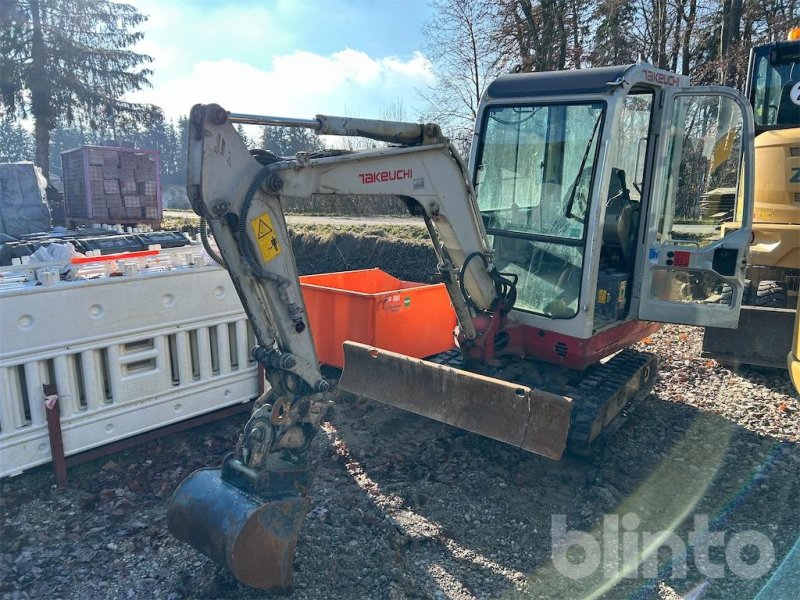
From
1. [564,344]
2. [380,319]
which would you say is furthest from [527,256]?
[380,319]

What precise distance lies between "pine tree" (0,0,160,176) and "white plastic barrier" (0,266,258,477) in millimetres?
20347

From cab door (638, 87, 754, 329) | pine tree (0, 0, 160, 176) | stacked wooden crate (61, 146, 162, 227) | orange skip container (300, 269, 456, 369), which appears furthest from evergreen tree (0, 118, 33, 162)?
cab door (638, 87, 754, 329)

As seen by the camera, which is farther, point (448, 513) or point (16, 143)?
point (16, 143)

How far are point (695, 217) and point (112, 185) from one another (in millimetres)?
13014

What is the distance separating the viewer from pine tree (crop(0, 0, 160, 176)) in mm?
21703

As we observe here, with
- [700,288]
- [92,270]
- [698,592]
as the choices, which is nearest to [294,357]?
[92,270]

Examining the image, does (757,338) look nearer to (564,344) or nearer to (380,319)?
(564,344)

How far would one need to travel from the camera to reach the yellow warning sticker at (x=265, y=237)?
10.1 ft

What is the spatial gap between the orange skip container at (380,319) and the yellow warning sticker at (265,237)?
8.68 ft

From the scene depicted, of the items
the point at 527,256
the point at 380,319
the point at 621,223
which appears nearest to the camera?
the point at 527,256

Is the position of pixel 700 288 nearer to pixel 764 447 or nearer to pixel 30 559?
pixel 764 447

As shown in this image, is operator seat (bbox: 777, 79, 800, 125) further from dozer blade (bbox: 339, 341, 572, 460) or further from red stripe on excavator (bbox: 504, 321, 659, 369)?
dozer blade (bbox: 339, 341, 572, 460)

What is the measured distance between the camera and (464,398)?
429 cm

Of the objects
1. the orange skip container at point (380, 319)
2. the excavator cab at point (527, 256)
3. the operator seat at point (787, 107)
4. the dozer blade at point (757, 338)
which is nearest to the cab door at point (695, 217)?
the excavator cab at point (527, 256)
